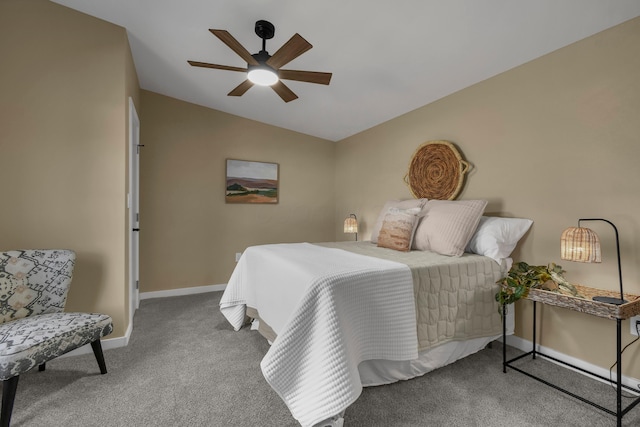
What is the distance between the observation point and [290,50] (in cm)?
190

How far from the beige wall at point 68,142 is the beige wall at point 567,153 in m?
3.05

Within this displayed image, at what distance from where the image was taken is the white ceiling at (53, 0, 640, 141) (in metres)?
1.88

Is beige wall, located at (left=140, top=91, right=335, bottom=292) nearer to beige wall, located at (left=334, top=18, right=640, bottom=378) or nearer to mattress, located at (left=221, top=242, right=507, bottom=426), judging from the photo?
mattress, located at (left=221, top=242, right=507, bottom=426)

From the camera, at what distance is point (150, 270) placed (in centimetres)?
363

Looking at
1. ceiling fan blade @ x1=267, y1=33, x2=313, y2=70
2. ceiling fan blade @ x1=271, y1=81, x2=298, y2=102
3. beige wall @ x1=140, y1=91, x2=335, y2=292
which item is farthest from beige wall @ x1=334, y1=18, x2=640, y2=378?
beige wall @ x1=140, y1=91, x2=335, y2=292

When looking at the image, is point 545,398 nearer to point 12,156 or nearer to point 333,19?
point 333,19

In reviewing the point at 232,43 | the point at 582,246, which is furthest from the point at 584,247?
the point at 232,43

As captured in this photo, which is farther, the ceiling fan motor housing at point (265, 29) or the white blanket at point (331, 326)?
the ceiling fan motor housing at point (265, 29)

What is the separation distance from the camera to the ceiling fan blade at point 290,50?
1782 millimetres

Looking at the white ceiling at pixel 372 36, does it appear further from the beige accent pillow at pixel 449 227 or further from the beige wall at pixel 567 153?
the beige accent pillow at pixel 449 227

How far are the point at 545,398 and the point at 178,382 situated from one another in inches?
86.7

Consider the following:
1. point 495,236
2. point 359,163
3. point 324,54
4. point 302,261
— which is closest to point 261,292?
point 302,261

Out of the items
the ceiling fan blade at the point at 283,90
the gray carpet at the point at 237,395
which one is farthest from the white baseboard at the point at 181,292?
the ceiling fan blade at the point at 283,90

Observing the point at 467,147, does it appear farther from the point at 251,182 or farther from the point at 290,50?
the point at 251,182
